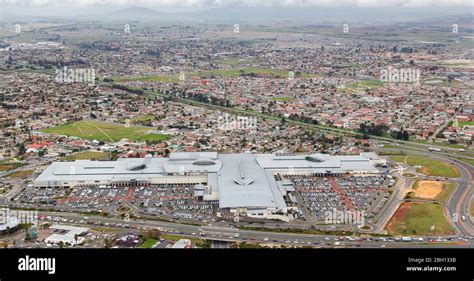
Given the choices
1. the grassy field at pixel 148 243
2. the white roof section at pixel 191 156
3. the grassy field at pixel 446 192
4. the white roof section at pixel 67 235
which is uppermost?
the white roof section at pixel 191 156

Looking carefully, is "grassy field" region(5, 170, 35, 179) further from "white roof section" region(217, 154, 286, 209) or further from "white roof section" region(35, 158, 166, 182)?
"white roof section" region(217, 154, 286, 209)

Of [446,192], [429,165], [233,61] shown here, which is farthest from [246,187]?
[233,61]

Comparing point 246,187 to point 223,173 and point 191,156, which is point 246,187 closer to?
point 223,173

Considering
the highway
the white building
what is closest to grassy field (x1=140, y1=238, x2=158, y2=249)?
the highway

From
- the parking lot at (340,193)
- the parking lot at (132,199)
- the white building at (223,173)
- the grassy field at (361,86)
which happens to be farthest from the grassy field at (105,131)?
the grassy field at (361,86)

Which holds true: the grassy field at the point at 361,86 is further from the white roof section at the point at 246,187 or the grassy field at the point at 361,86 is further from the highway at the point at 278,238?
the highway at the point at 278,238
